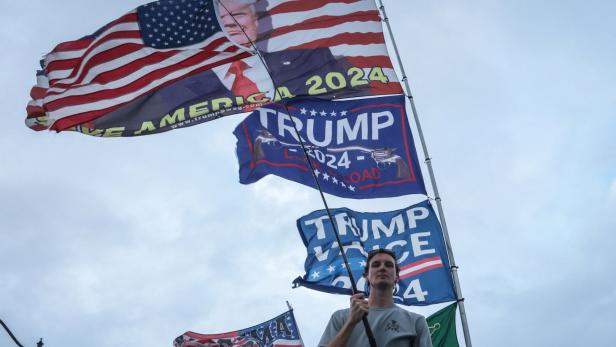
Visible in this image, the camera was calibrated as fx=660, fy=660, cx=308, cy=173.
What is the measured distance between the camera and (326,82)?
34.0ft

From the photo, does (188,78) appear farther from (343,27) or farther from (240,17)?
(343,27)

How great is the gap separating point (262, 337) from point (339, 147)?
984cm

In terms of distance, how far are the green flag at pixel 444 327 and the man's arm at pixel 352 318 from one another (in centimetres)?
436

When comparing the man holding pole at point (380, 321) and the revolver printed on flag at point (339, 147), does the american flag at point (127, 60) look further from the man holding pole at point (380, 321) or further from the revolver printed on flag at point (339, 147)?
the man holding pole at point (380, 321)

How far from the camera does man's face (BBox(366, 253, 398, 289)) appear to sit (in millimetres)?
4219

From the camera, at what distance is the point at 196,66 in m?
10.7

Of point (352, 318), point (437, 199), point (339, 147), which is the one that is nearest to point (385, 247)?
point (437, 199)

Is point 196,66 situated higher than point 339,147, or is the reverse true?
point 196,66


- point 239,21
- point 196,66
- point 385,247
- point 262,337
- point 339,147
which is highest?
point 239,21

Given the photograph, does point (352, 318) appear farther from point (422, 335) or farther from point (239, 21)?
point (239, 21)

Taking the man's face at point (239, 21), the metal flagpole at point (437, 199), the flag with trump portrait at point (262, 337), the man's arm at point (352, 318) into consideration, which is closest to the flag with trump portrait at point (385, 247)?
the metal flagpole at point (437, 199)

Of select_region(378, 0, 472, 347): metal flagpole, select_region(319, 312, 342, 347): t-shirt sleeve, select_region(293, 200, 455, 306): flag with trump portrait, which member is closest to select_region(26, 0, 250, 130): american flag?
select_region(378, 0, 472, 347): metal flagpole

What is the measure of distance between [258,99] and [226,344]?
398 inches

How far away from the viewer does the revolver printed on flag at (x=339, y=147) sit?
9.22 m
